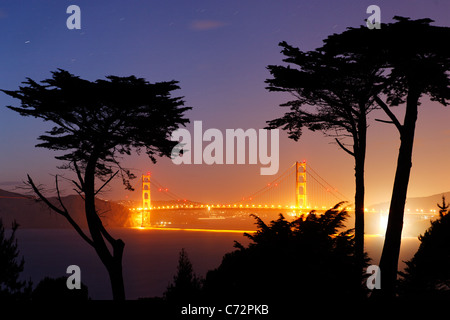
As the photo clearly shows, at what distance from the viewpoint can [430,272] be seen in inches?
280

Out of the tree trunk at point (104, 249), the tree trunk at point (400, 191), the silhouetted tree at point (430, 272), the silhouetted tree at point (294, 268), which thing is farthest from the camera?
the tree trunk at point (104, 249)

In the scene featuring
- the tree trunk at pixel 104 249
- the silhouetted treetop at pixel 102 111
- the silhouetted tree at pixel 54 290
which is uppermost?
the silhouetted treetop at pixel 102 111

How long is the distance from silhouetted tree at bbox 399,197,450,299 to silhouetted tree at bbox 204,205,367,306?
4.09 feet

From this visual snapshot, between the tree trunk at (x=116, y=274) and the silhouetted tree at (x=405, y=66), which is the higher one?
the silhouetted tree at (x=405, y=66)

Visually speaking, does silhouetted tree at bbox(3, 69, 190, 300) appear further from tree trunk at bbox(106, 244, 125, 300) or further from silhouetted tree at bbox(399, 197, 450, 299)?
silhouetted tree at bbox(399, 197, 450, 299)

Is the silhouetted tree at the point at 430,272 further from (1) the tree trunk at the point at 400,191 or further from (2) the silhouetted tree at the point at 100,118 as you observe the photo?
(2) the silhouetted tree at the point at 100,118

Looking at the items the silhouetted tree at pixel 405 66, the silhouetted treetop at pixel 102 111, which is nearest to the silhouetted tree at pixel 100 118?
the silhouetted treetop at pixel 102 111

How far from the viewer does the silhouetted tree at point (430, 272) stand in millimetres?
→ 7074

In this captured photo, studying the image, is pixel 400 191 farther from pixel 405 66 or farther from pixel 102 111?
pixel 102 111

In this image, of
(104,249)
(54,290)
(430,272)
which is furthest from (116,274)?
(430,272)

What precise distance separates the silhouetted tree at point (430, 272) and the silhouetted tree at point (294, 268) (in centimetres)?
125
